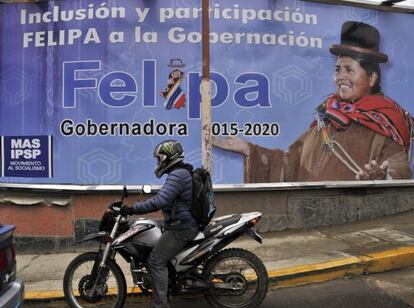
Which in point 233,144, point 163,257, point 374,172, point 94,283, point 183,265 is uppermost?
point 233,144

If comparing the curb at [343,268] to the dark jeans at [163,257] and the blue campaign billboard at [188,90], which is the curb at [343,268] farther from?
the blue campaign billboard at [188,90]

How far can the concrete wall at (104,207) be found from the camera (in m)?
7.34

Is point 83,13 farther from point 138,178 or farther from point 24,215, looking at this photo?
point 24,215

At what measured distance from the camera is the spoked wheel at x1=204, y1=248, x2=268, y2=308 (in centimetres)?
456

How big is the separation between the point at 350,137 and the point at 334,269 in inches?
111

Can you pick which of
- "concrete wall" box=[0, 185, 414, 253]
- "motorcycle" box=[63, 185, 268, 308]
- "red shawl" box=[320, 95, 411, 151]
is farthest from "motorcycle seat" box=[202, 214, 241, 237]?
"red shawl" box=[320, 95, 411, 151]

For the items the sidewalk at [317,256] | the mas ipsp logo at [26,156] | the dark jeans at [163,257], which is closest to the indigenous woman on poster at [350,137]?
the sidewalk at [317,256]

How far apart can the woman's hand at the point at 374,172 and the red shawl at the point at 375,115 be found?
49 centimetres

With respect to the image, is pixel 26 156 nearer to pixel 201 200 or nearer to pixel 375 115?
pixel 201 200

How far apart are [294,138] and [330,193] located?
1103 mm

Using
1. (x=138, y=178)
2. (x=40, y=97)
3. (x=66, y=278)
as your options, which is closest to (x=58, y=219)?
(x=138, y=178)

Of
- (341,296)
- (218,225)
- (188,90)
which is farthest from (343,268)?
(188,90)

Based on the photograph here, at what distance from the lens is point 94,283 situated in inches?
177

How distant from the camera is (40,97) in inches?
299
